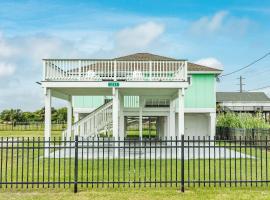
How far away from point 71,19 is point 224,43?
1102 cm

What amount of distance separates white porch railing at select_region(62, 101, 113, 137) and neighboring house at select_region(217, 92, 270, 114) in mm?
22795

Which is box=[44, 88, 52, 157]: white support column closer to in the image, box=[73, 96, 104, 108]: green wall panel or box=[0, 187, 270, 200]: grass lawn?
box=[0, 187, 270, 200]: grass lawn

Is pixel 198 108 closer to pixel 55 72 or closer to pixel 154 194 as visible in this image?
pixel 55 72

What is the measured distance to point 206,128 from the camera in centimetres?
2966

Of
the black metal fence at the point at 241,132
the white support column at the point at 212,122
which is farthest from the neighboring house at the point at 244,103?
the white support column at the point at 212,122

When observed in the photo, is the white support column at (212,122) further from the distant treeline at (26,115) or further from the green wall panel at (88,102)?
the distant treeline at (26,115)

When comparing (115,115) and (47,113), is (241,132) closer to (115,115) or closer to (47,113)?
(115,115)

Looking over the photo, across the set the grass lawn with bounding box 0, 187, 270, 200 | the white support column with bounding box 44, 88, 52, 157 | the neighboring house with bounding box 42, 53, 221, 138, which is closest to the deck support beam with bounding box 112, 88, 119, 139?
the neighboring house with bounding box 42, 53, 221, 138

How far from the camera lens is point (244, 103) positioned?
46.2 metres

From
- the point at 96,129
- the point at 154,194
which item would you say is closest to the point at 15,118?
the point at 96,129

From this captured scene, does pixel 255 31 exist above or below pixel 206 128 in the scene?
above

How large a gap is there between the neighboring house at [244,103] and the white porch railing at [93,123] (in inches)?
897

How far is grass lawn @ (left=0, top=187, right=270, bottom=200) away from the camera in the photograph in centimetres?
846

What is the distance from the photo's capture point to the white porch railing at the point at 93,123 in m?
18.9
